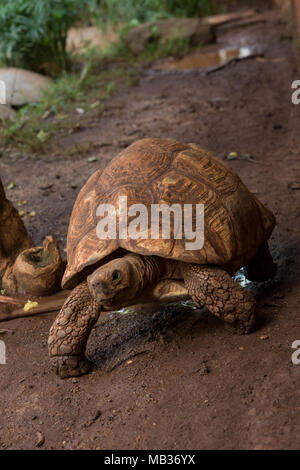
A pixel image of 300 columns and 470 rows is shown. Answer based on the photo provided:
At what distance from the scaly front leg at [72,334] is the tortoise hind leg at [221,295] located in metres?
0.57

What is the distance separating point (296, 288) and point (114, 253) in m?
1.18

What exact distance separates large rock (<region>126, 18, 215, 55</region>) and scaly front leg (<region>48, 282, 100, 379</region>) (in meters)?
10.1

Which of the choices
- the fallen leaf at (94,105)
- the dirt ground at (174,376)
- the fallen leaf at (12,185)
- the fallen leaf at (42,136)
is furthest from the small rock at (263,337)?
the fallen leaf at (94,105)

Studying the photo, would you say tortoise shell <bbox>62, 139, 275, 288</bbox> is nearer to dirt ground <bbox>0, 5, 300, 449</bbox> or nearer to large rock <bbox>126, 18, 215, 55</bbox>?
dirt ground <bbox>0, 5, 300, 449</bbox>

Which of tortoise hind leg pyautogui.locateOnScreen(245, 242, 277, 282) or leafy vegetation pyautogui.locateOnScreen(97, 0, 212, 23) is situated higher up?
leafy vegetation pyautogui.locateOnScreen(97, 0, 212, 23)

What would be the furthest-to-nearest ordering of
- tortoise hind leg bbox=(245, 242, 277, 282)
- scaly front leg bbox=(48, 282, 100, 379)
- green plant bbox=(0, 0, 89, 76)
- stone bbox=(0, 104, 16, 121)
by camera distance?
green plant bbox=(0, 0, 89, 76)
stone bbox=(0, 104, 16, 121)
tortoise hind leg bbox=(245, 242, 277, 282)
scaly front leg bbox=(48, 282, 100, 379)

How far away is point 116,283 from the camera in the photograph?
2744 mm

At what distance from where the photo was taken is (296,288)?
3402 mm

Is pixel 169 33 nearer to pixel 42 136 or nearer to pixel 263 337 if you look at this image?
pixel 42 136

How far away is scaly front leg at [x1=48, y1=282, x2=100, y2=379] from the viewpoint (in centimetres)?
300

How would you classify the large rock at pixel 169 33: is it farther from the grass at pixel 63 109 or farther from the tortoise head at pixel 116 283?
the tortoise head at pixel 116 283

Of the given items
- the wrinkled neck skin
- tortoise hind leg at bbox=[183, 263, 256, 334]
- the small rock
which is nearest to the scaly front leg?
the wrinkled neck skin

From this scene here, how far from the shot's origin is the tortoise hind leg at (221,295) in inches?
115
